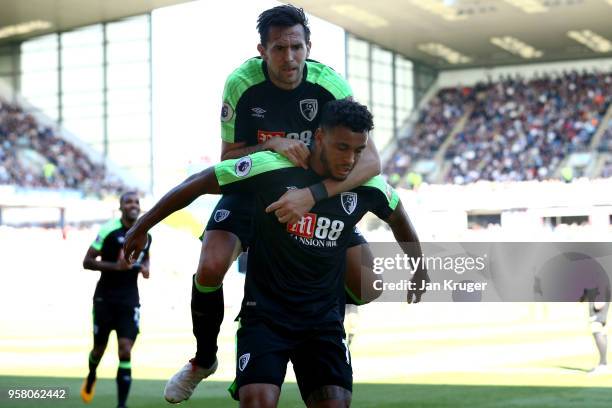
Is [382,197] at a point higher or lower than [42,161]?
lower

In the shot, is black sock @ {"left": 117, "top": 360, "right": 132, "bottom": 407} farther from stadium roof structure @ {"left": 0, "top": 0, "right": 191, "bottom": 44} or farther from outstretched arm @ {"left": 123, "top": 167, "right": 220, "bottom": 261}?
stadium roof structure @ {"left": 0, "top": 0, "right": 191, "bottom": 44}

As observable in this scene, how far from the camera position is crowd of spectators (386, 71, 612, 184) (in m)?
47.3

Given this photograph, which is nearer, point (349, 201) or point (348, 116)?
point (348, 116)

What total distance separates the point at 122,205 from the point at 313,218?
6.27 metres

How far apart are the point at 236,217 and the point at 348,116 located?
1385 mm

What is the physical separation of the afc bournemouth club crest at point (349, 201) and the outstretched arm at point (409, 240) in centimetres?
30

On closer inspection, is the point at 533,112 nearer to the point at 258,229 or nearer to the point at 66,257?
the point at 66,257

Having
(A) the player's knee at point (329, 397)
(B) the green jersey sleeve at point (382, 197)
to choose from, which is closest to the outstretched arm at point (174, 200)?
(B) the green jersey sleeve at point (382, 197)

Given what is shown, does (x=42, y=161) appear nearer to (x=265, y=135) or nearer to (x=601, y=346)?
(x=601, y=346)

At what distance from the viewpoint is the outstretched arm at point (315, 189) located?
4996 millimetres

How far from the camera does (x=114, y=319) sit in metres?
11.5

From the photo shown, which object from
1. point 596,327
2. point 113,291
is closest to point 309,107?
point 113,291

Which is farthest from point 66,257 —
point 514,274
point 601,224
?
point 601,224

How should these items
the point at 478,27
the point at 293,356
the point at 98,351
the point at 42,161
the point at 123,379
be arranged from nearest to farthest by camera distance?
the point at 293,356, the point at 123,379, the point at 98,351, the point at 42,161, the point at 478,27
